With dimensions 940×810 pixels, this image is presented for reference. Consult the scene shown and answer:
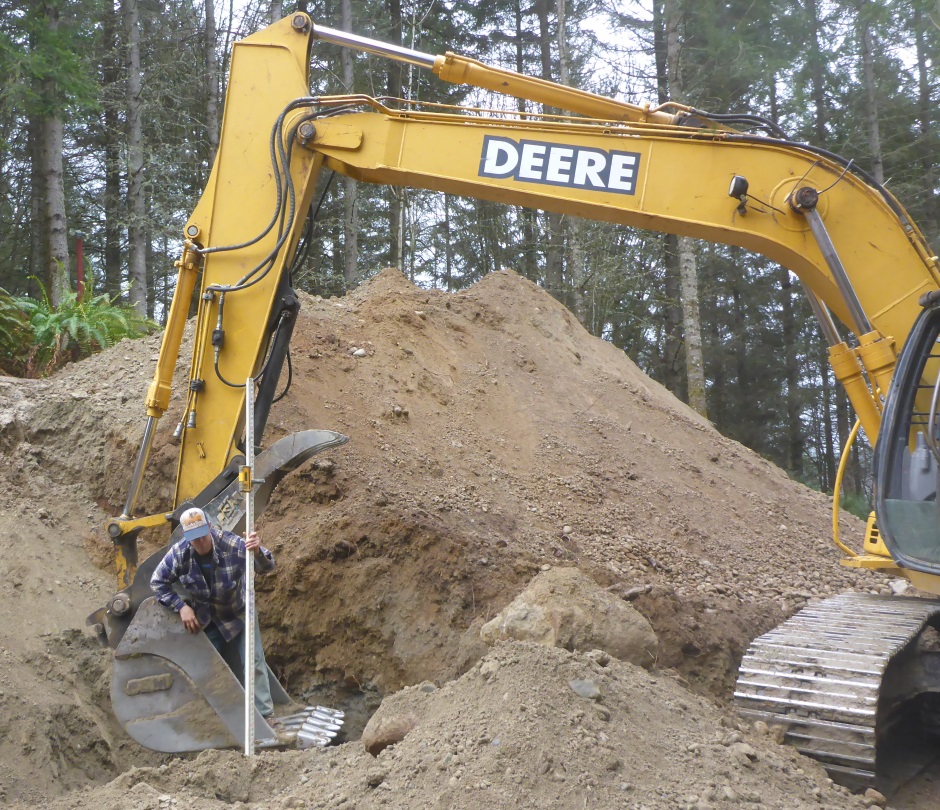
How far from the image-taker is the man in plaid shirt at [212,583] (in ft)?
15.7

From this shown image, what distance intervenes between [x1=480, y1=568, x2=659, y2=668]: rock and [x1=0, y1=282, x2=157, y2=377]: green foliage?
20.2 ft

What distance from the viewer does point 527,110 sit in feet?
54.7

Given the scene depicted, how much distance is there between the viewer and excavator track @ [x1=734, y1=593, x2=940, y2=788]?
4367 millimetres

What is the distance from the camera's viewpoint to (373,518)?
6.64 meters

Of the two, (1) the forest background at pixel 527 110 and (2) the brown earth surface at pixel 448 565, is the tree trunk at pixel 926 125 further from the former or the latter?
(2) the brown earth surface at pixel 448 565

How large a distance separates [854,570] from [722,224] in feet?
15.4

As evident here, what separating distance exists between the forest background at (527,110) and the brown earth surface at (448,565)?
4.33 meters

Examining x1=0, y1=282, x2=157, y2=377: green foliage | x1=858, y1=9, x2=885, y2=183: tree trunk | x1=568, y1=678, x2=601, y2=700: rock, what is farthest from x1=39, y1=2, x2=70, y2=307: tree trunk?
x1=858, y1=9, x2=885, y2=183: tree trunk

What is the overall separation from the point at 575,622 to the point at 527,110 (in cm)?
1381

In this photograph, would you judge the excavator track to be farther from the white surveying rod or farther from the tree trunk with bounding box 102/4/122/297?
the tree trunk with bounding box 102/4/122/297

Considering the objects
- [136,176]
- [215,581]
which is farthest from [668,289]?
[215,581]

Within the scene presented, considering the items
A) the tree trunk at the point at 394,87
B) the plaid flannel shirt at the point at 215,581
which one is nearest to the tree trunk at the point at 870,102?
the tree trunk at the point at 394,87

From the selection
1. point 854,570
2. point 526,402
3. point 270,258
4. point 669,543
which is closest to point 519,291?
point 526,402

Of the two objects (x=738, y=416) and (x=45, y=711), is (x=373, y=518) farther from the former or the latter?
(x=738, y=416)
